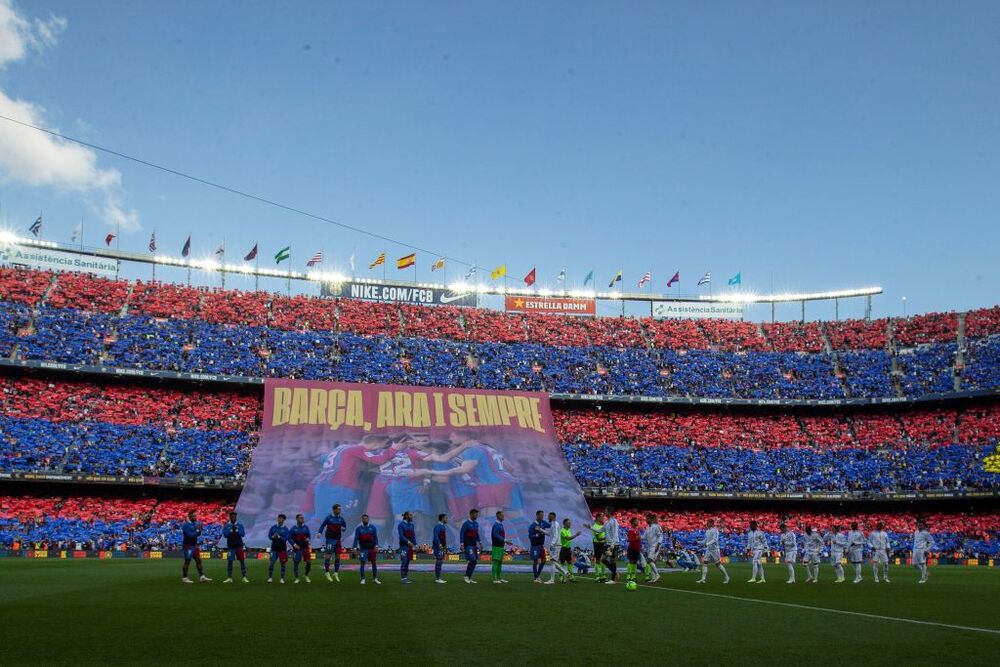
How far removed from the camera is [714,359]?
217 feet

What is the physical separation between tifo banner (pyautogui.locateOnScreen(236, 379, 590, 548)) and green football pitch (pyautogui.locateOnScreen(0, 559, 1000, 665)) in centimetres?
2455

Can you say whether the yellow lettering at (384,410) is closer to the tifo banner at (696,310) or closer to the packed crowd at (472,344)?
the packed crowd at (472,344)

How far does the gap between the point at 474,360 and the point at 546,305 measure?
12504mm

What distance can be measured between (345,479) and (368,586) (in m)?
26.8

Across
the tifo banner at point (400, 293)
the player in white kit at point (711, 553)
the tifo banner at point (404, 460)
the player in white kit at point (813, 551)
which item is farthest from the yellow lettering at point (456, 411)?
the player in white kit at point (711, 553)

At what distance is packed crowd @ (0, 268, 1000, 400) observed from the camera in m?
55.0

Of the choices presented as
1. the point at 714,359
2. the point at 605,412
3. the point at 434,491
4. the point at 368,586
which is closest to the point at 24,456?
the point at 434,491

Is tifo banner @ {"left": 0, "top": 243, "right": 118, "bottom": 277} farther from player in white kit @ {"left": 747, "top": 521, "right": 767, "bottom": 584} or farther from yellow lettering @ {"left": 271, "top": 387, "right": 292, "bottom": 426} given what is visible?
player in white kit @ {"left": 747, "top": 521, "right": 767, "bottom": 584}

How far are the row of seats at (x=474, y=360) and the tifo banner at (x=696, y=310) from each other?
897cm

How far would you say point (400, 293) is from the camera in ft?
227

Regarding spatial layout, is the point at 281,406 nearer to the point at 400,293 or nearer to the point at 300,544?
the point at 400,293

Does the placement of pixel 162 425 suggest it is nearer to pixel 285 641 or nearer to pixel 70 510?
pixel 70 510

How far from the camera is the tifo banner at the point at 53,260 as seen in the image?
2399 inches

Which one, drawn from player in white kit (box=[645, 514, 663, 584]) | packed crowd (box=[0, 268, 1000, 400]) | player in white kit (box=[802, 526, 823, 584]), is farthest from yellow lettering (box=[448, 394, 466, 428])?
player in white kit (box=[645, 514, 663, 584])
